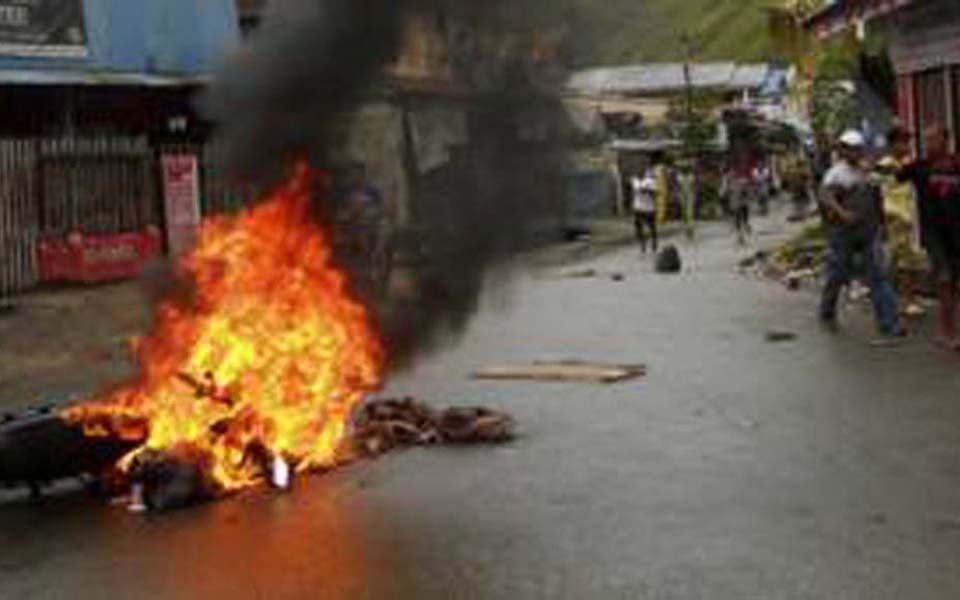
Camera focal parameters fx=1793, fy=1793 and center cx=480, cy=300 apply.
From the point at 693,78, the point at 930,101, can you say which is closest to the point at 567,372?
the point at 930,101

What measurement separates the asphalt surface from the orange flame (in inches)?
15.2

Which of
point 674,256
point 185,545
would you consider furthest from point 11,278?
point 185,545

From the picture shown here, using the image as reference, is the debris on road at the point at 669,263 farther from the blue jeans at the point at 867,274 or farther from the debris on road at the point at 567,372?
the debris on road at the point at 567,372

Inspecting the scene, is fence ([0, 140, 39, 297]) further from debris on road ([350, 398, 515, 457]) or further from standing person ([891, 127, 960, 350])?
standing person ([891, 127, 960, 350])

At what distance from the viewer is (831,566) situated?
710 centimetres

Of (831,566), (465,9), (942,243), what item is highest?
(465,9)

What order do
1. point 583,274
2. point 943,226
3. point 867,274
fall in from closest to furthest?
point 943,226
point 867,274
point 583,274

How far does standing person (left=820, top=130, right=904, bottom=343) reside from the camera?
15164 millimetres

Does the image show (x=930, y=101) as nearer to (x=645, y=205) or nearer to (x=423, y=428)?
(x=423, y=428)

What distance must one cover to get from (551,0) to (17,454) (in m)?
3.81

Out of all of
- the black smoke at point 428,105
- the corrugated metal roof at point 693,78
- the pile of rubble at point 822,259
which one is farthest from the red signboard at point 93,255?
the corrugated metal roof at point 693,78

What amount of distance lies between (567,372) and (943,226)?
3303mm

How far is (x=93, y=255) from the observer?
74.8ft

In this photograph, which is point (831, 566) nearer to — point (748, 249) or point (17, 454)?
point (17, 454)
